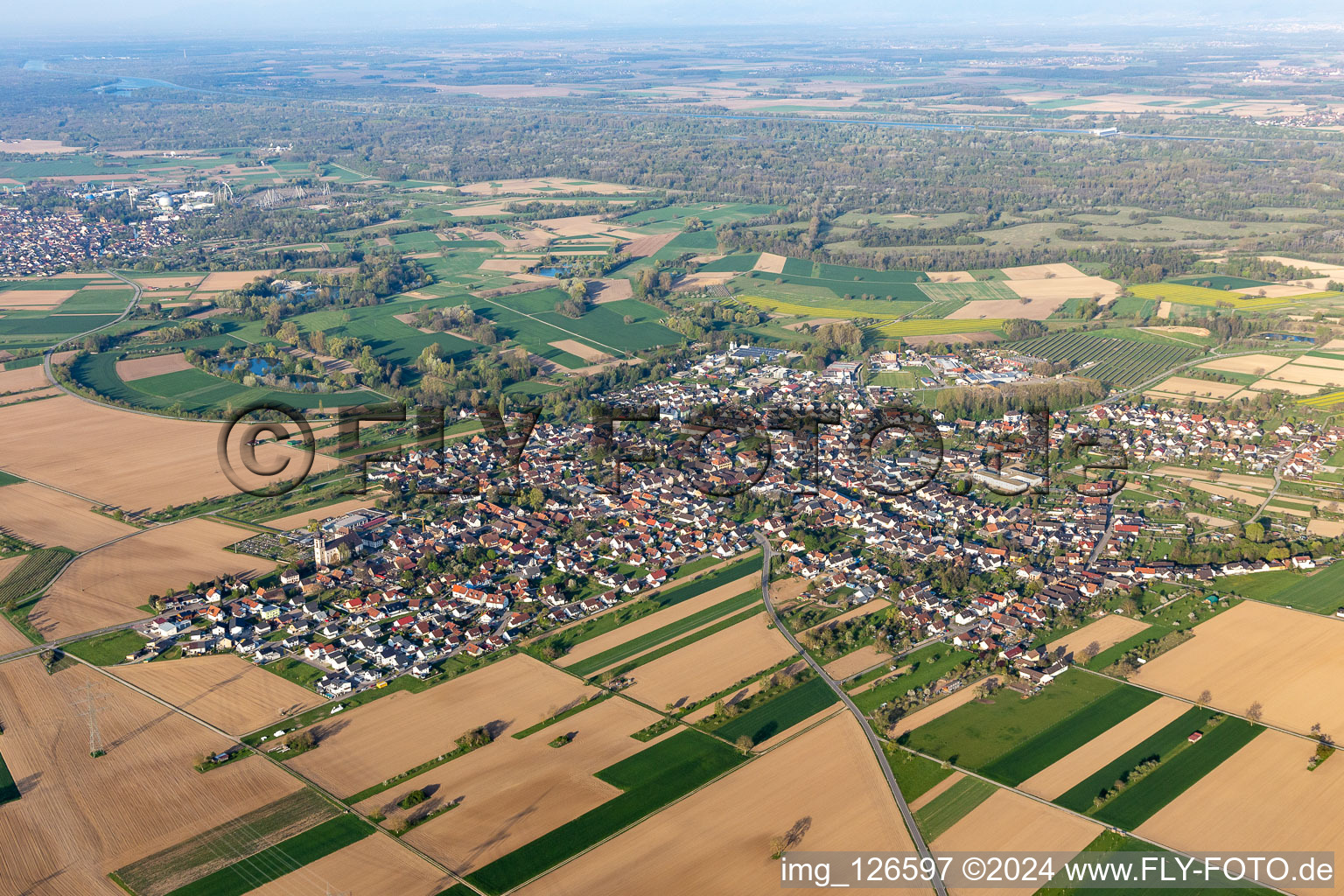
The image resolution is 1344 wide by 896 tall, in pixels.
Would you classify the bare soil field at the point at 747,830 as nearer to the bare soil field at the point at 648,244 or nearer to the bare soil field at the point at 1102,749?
the bare soil field at the point at 1102,749

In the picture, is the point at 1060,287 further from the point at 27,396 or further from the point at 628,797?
the point at 27,396

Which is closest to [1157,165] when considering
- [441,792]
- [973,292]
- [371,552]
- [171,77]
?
[973,292]

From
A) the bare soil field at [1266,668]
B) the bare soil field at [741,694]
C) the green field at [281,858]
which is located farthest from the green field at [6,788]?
the bare soil field at [1266,668]

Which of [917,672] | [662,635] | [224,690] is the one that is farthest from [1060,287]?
[224,690]

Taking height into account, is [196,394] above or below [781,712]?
above

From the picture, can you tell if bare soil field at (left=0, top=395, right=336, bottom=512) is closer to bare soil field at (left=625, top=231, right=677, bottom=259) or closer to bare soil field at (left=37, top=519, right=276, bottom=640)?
bare soil field at (left=37, top=519, right=276, bottom=640)

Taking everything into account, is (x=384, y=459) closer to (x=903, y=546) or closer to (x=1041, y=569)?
(x=903, y=546)
